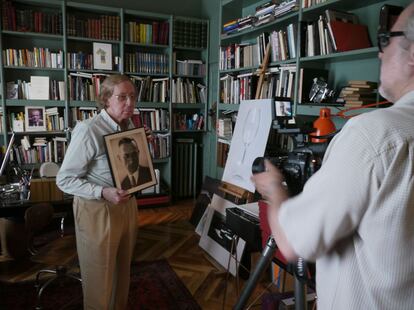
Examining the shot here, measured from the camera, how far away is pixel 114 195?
168 cm

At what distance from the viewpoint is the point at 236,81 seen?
3.60 meters

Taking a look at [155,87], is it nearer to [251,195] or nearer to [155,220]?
[155,220]

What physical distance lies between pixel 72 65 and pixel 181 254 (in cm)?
257

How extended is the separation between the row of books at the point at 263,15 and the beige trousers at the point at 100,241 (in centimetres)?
201

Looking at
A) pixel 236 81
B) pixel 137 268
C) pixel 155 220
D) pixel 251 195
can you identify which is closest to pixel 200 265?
pixel 137 268

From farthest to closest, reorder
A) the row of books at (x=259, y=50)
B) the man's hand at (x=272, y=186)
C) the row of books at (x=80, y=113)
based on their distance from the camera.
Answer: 1. the row of books at (x=80, y=113)
2. the row of books at (x=259, y=50)
3. the man's hand at (x=272, y=186)

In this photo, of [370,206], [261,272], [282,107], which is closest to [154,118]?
[282,107]

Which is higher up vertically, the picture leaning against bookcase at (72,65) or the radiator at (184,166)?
the picture leaning against bookcase at (72,65)

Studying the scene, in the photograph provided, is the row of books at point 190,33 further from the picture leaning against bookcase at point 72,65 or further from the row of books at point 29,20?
the row of books at point 29,20

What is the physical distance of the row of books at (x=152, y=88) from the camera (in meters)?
4.41

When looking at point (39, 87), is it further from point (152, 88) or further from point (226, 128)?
point (226, 128)

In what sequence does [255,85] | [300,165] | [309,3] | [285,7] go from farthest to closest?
[255,85], [285,7], [309,3], [300,165]

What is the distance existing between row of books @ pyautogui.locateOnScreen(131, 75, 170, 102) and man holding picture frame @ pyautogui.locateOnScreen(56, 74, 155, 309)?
103 inches

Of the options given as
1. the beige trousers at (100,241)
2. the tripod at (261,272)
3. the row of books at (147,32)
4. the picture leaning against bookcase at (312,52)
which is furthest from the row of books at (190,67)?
the tripod at (261,272)
